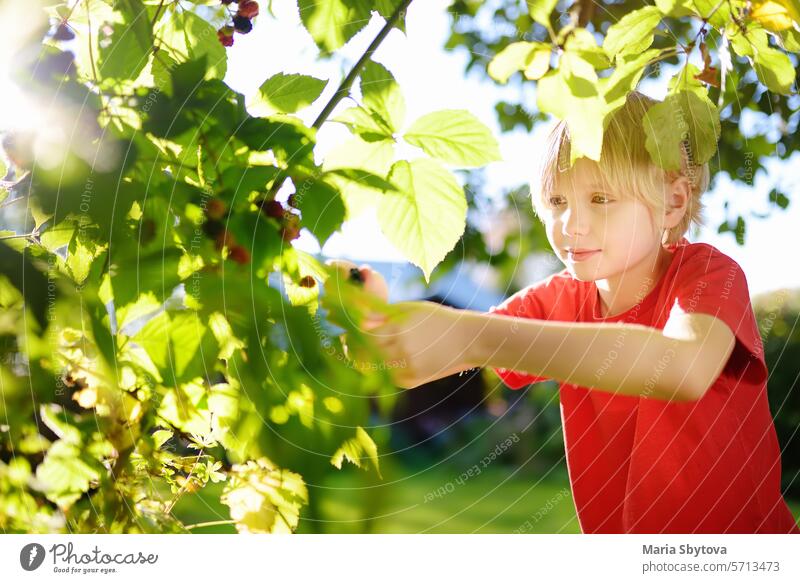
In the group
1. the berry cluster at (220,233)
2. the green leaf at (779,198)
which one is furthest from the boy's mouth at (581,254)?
the green leaf at (779,198)

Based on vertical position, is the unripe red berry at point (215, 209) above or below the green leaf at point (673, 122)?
below

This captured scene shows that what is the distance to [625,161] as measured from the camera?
25.1 inches

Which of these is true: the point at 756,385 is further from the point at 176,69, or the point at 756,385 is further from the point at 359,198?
the point at 176,69

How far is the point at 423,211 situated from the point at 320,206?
0.06 meters

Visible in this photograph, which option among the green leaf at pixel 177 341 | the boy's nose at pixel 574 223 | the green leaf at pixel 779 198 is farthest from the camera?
the green leaf at pixel 779 198

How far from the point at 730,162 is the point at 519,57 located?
0.88 metres

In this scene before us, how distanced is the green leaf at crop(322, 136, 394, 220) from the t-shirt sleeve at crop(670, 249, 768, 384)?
26 centimetres

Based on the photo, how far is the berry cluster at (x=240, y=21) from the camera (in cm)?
47

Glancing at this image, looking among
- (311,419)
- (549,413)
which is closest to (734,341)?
(311,419)

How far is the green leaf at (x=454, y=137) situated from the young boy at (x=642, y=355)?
101 millimetres

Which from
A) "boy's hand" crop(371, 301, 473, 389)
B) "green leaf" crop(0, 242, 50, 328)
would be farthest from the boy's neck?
"green leaf" crop(0, 242, 50, 328)

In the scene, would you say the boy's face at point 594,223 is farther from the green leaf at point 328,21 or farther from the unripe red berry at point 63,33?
the unripe red berry at point 63,33

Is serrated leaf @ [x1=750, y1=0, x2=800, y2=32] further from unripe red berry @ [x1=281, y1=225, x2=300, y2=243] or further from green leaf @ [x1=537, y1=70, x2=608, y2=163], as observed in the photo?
unripe red berry @ [x1=281, y1=225, x2=300, y2=243]

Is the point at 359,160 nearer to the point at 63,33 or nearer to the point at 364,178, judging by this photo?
the point at 364,178
